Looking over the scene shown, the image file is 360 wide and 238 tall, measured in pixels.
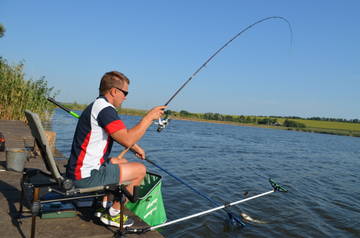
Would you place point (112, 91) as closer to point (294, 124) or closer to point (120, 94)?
point (120, 94)

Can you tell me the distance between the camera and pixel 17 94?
42.1 ft

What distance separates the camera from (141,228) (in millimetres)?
3375

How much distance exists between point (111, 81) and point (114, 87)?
0.27 ft

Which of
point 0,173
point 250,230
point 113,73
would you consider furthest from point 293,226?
point 0,173

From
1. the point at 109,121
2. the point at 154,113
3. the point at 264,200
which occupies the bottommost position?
the point at 264,200

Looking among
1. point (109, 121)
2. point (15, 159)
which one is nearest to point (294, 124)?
point (15, 159)

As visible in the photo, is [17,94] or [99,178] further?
[17,94]

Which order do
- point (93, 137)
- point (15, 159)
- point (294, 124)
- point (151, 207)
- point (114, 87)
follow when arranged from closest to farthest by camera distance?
point (93, 137) → point (114, 87) → point (151, 207) → point (15, 159) → point (294, 124)

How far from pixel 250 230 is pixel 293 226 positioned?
1.25 m

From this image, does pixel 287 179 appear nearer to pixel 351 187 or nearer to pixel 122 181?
pixel 351 187

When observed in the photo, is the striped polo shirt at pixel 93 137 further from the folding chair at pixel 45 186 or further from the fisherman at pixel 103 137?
the folding chair at pixel 45 186

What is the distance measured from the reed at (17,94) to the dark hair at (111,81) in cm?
1176

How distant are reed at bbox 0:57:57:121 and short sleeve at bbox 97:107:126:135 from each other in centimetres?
1210

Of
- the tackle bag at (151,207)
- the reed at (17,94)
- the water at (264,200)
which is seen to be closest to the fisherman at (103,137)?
the tackle bag at (151,207)
